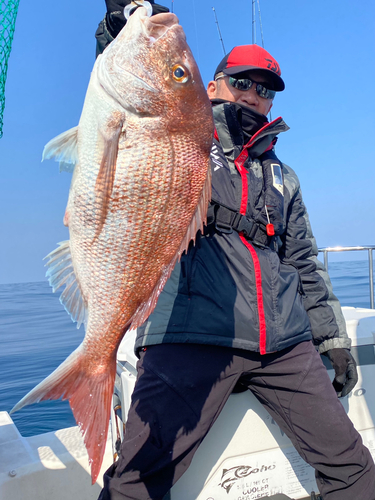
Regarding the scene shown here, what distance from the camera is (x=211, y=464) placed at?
6.77 ft

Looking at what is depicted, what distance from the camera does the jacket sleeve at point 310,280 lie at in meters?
2.32

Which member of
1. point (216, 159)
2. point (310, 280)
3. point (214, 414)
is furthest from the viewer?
point (310, 280)

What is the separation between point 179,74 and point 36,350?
Result: 6797 millimetres

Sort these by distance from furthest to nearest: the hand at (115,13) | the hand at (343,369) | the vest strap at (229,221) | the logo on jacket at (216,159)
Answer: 1. the hand at (343,369)
2. the logo on jacket at (216,159)
3. the vest strap at (229,221)
4. the hand at (115,13)

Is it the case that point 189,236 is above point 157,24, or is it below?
below

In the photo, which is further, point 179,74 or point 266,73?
point 266,73

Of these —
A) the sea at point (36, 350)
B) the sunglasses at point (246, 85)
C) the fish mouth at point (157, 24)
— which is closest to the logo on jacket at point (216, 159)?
the sunglasses at point (246, 85)

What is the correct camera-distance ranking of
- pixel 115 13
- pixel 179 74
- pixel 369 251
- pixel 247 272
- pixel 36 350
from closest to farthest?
pixel 179 74
pixel 115 13
pixel 247 272
pixel 369 251
pixel 36 350

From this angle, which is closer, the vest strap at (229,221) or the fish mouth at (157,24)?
the fish mouth at (157,24)

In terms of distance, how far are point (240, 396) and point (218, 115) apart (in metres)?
1.54

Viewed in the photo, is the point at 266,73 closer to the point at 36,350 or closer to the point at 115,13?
the point at 115,13

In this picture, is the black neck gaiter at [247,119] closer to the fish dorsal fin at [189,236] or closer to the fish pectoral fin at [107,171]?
the fish dorsal fin at [189,236]

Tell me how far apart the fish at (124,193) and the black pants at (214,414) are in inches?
16.3

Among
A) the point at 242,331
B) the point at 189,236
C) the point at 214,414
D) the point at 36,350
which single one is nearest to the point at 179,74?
the point at 189,236
